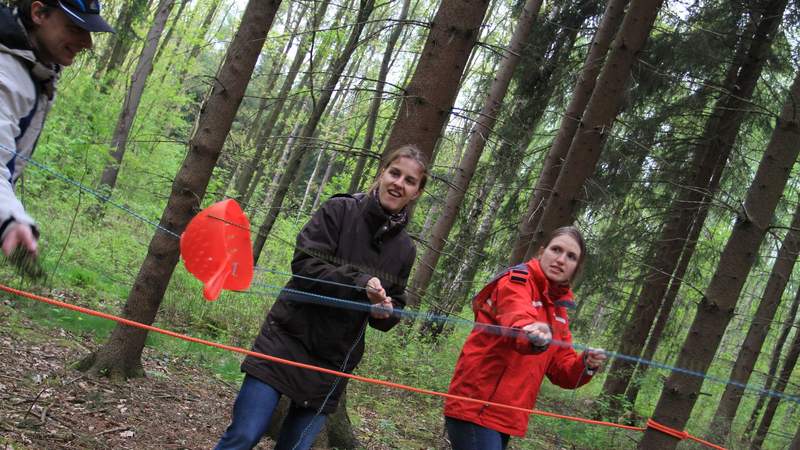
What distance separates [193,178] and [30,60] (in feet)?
10.9

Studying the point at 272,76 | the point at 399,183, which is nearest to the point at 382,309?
the point at 399,183

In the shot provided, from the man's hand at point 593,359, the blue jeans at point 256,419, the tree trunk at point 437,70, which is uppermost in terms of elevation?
the tree trunk at point 437,70

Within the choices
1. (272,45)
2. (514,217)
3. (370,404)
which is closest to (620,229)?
(514,217)

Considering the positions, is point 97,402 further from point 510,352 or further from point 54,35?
point 54,35

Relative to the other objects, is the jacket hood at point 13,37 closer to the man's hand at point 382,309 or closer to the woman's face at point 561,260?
the man's hand at point 382,309

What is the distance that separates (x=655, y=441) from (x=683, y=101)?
732 cm

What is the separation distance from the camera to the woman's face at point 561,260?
3498 mm

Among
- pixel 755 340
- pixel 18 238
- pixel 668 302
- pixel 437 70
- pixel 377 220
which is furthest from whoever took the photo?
pixel 755 340

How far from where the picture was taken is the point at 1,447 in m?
3.64

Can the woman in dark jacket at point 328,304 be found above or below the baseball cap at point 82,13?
below

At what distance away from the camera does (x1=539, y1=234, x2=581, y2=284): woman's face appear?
3.50 m

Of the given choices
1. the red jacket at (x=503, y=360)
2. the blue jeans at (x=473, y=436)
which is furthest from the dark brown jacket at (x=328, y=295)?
→ the blue jeans at (x=473, y=436)

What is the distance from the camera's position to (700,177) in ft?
36.7

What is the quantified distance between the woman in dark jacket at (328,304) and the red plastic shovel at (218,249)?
1.74 ft
